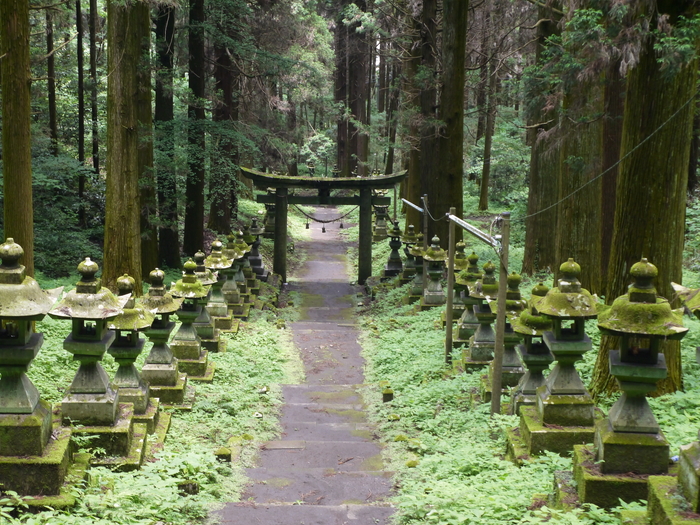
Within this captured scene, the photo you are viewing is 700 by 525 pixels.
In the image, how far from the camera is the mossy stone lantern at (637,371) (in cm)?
427

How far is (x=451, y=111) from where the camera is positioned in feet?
50.7

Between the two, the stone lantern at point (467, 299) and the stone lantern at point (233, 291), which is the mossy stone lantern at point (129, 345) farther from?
the stone lantern at point (233, 291)

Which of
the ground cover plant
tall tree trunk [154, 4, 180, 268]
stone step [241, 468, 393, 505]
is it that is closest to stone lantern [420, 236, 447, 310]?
the ground cover plant

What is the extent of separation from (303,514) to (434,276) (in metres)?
8.83

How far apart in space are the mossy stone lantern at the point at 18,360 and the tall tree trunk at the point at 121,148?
7.50 metres

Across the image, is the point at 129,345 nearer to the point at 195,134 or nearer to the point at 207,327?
the point at 207,327

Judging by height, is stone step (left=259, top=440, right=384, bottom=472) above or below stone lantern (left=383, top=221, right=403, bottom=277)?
below

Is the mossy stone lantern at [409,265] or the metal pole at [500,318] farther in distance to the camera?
the mossy stone lantern at [409,265]

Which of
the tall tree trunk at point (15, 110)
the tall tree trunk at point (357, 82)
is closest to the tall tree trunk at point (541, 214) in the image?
the tall tree trunk at point (15, 110)

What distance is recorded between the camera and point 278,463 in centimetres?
662

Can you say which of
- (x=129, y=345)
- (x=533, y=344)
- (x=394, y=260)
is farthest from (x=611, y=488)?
(x=394, y=260)

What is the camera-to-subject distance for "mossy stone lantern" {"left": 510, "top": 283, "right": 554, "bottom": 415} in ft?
19.3

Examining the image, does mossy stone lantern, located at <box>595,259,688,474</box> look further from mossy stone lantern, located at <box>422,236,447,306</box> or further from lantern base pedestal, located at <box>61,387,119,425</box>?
mossy stone lantern, located at <box>422,236,447,306</box>

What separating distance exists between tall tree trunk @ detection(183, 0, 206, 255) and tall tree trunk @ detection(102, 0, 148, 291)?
4051 millimetres
